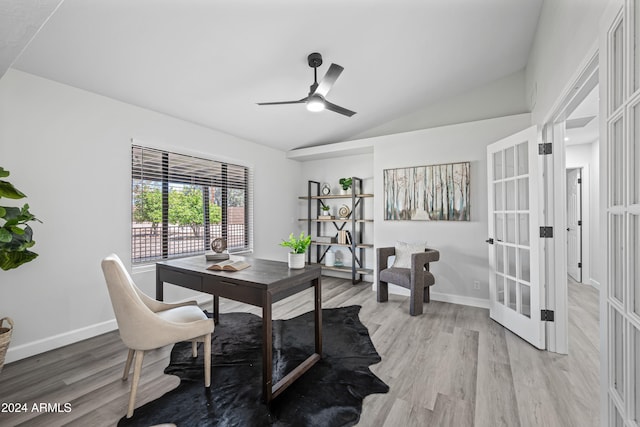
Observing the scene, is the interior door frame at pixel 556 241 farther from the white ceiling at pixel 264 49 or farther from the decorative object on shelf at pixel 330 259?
the decorative object on shelf at pixel 330 259

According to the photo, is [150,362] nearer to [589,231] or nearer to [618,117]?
[618,117]

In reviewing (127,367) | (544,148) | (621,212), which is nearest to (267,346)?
(127,367)

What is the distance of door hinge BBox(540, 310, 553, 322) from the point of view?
96.0 inches

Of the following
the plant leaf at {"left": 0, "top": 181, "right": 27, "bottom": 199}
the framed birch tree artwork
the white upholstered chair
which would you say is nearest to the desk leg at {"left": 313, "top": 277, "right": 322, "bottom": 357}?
the white upholstered chair

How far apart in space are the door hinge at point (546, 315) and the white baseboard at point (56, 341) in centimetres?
420

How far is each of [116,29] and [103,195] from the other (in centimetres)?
159

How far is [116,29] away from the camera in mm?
2094

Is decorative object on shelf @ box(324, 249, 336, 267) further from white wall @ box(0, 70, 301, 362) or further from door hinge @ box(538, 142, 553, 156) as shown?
door hinge @ box(538, 142, 553, 156)

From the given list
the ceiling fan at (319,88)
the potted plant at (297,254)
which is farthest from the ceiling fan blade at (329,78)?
the potted plant at (297,254)

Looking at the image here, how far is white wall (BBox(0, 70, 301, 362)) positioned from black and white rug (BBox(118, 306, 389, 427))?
3.74 feet

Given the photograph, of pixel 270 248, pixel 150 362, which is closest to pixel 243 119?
pixel 270 248

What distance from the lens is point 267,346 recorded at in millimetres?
1719

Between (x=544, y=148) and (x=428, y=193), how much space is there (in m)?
1.58

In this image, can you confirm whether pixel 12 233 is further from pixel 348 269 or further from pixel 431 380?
pixel 348 269
